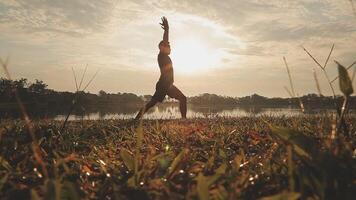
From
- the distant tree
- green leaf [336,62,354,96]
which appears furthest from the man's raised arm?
the distant tree

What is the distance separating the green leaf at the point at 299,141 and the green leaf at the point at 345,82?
0.30m

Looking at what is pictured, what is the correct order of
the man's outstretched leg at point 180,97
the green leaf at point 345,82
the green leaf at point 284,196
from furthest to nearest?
the man's outstretched leg at point 180,97 < the green leaf at point 345,82 < the green leaf at point 284,196

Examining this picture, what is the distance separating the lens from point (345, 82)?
174cm

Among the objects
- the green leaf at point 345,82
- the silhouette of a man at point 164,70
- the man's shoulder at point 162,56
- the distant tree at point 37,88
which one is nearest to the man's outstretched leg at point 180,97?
the silhouette of a man at point 164,70

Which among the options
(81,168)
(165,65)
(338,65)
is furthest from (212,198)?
(165,65)

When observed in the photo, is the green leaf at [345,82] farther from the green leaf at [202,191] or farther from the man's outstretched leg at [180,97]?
the man's outstretched leg at [180,97]

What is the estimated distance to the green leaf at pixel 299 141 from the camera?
1.60 meters

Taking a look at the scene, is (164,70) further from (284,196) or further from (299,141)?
(284,196)

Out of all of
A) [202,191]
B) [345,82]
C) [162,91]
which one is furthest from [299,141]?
[162,91]

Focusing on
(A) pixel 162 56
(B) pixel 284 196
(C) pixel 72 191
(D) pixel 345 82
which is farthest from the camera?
(A) pixel 162 56

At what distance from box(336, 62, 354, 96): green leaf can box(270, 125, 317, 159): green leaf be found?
0.30 metres

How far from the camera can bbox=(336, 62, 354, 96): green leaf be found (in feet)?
5.66

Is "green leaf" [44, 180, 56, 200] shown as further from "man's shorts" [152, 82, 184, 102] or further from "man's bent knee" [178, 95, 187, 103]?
"man's bent knee" [178, 95, 187, 103]

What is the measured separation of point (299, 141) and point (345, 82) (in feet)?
1.20
